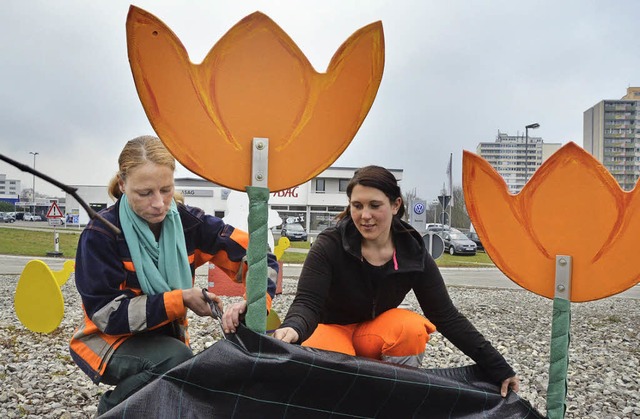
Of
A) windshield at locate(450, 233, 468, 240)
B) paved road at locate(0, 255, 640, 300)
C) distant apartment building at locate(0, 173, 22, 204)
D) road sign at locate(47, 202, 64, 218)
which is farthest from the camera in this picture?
distant apartment building at locate(0, 173, 22, 204)

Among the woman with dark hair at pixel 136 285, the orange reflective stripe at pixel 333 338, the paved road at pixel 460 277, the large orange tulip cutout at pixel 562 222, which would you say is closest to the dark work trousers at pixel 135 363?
the woman with dark hair at pixel 136 285

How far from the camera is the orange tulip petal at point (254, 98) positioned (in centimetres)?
164

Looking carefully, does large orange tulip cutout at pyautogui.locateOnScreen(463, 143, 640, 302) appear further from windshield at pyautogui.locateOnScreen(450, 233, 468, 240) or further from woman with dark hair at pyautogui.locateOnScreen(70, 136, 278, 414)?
windshield at pyautogui.locateOnScreen(450, 233, 468, 240)

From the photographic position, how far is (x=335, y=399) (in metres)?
1.55

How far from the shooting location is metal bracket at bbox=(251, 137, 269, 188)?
66.5 inches

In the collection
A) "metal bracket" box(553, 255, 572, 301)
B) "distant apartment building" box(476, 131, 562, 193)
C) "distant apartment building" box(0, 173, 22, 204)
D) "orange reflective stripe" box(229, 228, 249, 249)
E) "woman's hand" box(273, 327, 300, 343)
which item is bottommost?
"woman's hand" box(273, 327, 300, 343)

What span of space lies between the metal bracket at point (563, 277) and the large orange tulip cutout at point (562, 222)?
0.02 m

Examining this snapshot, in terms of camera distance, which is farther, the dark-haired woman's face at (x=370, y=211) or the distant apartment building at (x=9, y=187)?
the distant apartment building at (x=9, y=187)

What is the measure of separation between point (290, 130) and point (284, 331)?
662mm

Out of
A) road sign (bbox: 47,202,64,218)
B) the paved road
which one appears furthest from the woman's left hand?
road sign (bbox: 47,202,64,218)

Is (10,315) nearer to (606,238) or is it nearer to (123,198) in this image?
(123,198)

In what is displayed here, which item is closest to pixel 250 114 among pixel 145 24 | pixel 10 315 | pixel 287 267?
pixel 145 24

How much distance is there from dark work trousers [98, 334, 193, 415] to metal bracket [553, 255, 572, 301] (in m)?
1.33

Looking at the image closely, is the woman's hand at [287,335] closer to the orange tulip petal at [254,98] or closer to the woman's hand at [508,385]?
the orange tulip petal at [254,98]
